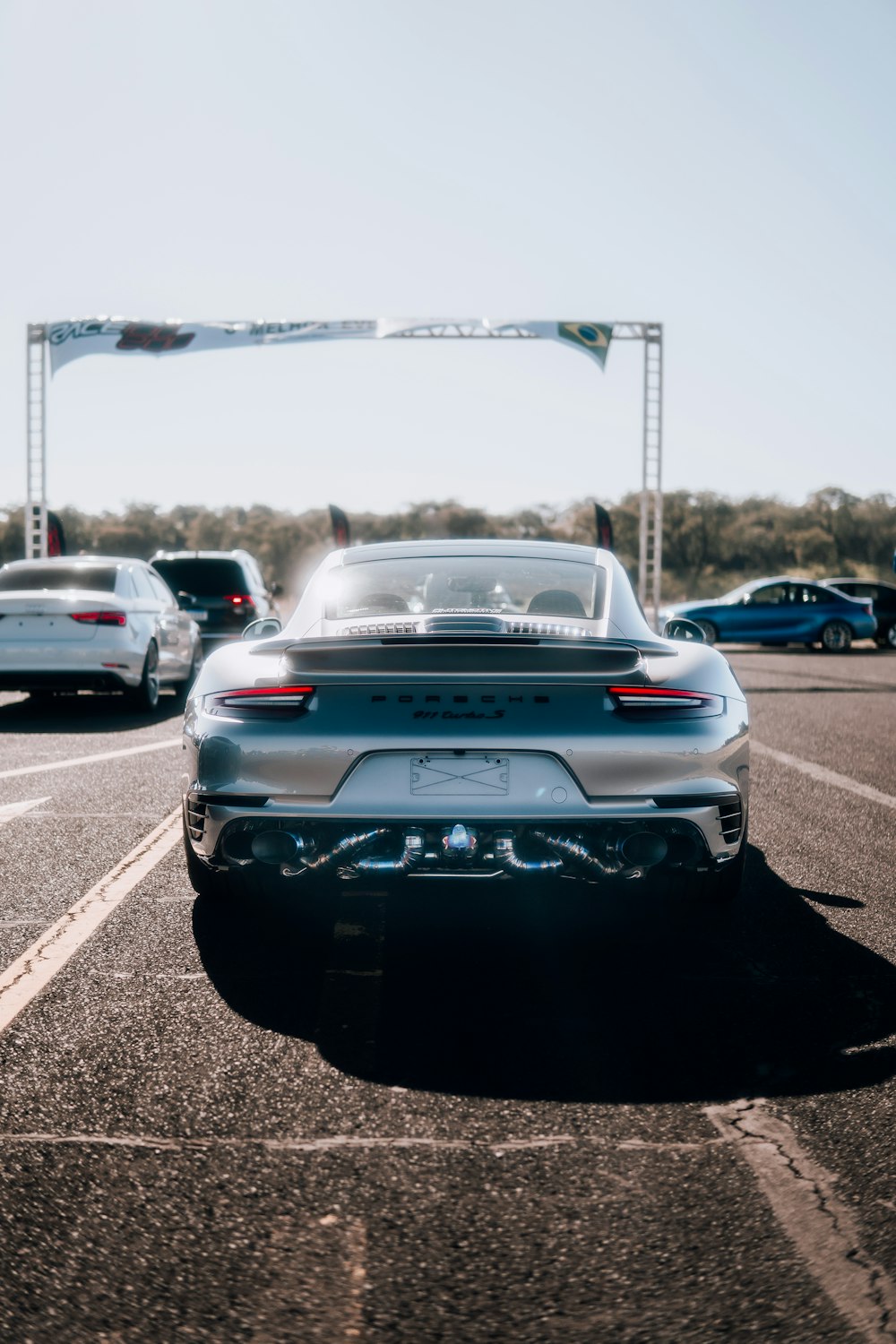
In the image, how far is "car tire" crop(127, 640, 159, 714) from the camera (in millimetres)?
13531

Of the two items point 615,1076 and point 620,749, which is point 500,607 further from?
→ point 615,1076

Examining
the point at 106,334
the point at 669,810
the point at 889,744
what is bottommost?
the point at 889,744

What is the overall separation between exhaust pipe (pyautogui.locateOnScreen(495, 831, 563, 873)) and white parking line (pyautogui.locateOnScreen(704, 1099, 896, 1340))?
4.37 feet

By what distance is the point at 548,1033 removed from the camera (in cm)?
396

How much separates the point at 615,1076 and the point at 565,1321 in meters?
1.20

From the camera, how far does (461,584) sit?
5.89 metres

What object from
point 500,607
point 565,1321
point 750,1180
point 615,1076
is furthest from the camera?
point 500,607

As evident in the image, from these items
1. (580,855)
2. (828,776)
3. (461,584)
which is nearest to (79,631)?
(828,776)

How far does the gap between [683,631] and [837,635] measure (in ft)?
80.0

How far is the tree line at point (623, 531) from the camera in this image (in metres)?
96.8

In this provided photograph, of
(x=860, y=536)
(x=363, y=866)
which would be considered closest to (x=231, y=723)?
(x=363, y=866)

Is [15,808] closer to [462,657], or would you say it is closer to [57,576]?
[462,657]

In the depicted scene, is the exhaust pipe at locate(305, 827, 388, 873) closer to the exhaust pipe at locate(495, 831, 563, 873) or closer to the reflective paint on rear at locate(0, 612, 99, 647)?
the exhaust pipe at locate(495, 831, 563, 873)

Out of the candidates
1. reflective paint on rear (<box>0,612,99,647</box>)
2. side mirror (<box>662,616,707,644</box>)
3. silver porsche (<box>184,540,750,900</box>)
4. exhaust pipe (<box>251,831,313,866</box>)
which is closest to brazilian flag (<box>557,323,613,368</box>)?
reflective paint on rear (<box>0,612,99,647</box>)
